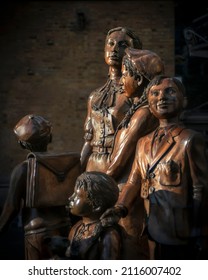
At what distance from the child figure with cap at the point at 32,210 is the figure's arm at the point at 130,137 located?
17.5 inches

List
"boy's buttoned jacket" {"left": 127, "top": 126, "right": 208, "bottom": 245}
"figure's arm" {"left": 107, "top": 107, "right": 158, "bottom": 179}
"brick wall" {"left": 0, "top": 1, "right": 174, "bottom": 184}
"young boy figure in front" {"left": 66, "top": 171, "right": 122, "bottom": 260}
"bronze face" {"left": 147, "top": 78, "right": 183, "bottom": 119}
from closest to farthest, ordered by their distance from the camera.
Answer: "young boy figure in front" {"left": 66, "top": 171, "right": 122, "bottom": 260} → "boy's buttoned jacket" {"left": 127, "top": 126, "right": 208, "bottom": 245} → "bronze face" {"left": 147, "top": 78, "right": 183, "bottom": 119} → "figure's arm" {"left": 107, "top": 107, "right": 158, "bottom": 179} → "brick wall" {"left": 0, "top": 1, "right": 174, "bottom": 184}

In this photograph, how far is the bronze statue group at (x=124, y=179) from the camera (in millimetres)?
3527

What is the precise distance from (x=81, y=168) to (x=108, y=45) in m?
0.90

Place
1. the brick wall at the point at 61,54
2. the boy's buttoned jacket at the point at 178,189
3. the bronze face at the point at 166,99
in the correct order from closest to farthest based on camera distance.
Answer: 1. the boy's buttoned jacket at the point at 178,189
2. the bronze face at the point at 166,99
3. the brick wall at the point at 61,54

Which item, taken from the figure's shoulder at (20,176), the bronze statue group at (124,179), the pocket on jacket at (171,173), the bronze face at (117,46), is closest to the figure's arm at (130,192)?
the bronze statue group at (124,179)

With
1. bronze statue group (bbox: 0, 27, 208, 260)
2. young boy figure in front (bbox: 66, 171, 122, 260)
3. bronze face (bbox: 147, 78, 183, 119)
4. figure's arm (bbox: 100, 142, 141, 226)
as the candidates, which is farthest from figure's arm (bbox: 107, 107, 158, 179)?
young boy figure in front (bbox: 66, 171, 122, 260)

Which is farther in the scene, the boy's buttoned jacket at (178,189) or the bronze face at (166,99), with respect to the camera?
the bronze face at (166,99)

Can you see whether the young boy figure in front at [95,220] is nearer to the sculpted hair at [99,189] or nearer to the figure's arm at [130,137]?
the sculpted hair at [99,189]

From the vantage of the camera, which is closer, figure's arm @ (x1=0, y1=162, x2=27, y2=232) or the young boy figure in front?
the young boy figure in front

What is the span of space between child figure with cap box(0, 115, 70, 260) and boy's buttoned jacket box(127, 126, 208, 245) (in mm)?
780

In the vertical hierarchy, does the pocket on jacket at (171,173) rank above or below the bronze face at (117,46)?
below

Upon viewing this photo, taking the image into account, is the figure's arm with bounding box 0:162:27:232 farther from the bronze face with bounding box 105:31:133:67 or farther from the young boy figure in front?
the bronze face with bounding box 105:31:133:67

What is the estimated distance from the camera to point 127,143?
4.18 metres

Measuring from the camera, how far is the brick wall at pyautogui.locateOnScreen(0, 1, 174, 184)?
1325cm
